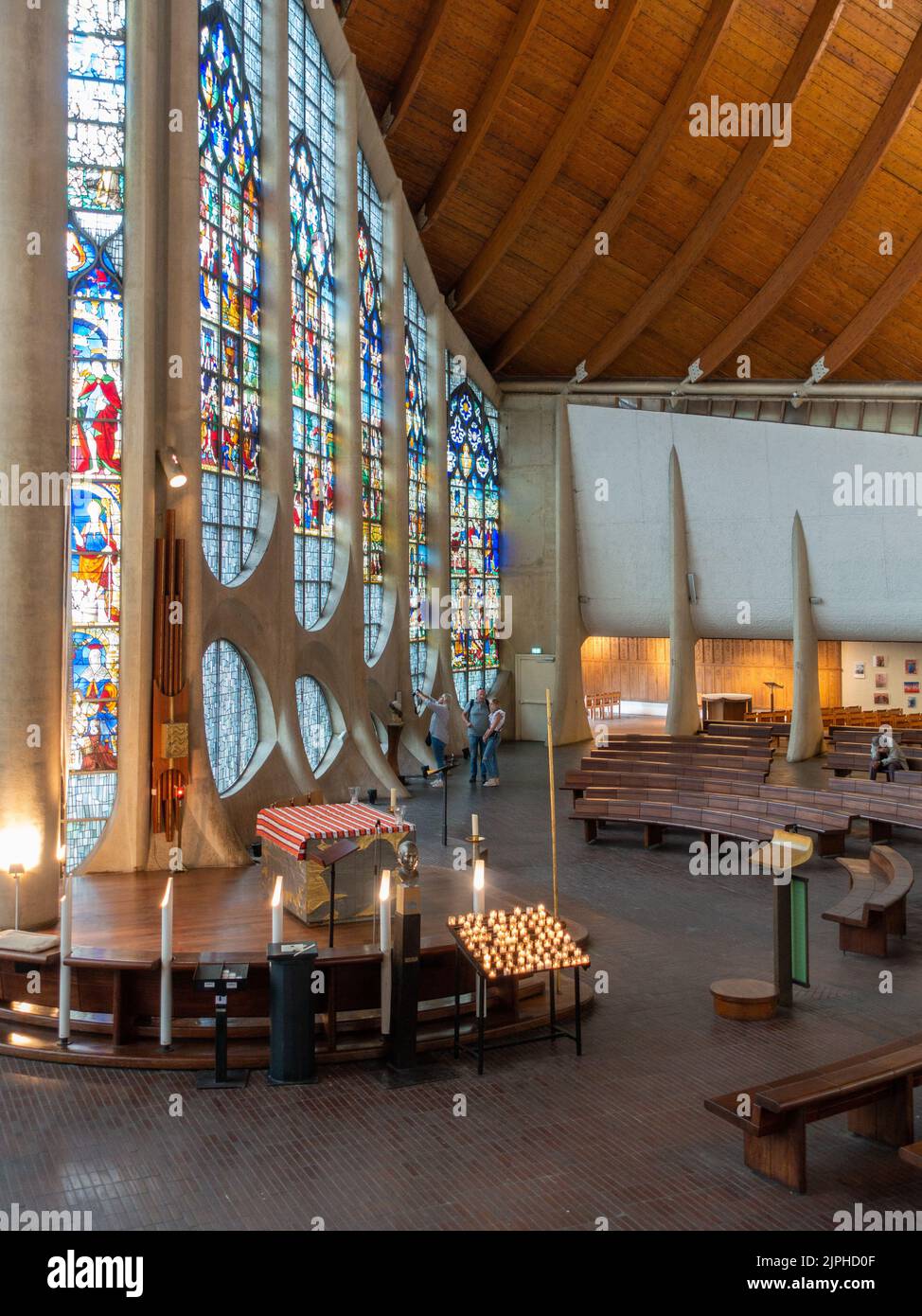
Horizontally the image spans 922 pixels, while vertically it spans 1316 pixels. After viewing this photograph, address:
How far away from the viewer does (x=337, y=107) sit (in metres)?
15.8

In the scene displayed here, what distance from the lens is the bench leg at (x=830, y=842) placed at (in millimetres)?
11180

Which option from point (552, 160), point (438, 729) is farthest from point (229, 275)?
point (438, 729)

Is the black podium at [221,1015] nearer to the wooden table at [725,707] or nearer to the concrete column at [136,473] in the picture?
the concrete column at [136,473]

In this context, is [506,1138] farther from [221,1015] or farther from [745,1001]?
[745,1001]

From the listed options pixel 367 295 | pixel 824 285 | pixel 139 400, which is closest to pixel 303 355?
pixel 367 295

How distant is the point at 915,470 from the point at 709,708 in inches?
249

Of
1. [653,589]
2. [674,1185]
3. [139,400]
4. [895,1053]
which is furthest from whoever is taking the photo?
[653,589]

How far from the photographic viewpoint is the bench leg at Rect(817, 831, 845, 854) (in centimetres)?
1118

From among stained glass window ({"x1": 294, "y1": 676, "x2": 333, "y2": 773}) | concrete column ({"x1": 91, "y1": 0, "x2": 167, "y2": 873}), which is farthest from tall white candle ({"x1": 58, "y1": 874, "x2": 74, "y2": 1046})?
stained glass window ({"x1": 294, "y1": 676, "x2": 333, "y2": 773})

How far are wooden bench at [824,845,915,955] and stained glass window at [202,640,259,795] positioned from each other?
256 inches

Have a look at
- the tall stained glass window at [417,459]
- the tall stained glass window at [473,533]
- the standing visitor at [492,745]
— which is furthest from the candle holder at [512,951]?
the tall stained glass window at [473,533]

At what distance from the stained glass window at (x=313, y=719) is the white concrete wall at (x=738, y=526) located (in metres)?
9.39

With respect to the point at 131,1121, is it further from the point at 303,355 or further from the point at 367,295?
the point at 367,295
